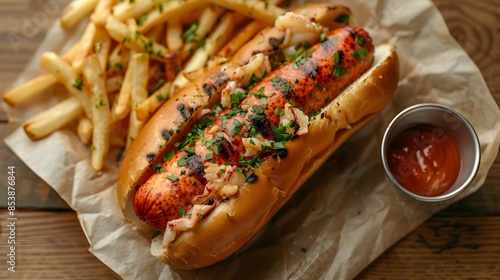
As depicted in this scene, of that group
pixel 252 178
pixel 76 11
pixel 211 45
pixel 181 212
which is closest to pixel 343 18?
pixel 211 45

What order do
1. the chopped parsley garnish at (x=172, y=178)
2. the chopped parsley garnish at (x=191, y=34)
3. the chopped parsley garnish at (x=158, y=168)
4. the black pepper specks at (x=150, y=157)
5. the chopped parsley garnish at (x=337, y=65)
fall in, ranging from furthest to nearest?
the chopped parsley garnish at (x=191, y=34)
the chopped parsley garnish at (x=337, y=65)
the black pepper specks at (x=150, y=157)
the chopped parsley garnish at (x=158, y=168)
the chopped parsley garnish at (x=172, y=178)

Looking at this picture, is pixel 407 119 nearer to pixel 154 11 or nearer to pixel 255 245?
pixel 255 245

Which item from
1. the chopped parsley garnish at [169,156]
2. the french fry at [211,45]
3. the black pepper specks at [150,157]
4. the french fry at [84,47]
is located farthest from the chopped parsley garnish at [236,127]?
the french fry at [84,47]

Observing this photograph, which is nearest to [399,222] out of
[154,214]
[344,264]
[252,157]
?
[344,264]

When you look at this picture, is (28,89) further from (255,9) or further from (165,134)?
(255,9)

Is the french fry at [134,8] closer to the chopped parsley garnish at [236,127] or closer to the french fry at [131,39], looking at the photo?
the french fry at [131,39]

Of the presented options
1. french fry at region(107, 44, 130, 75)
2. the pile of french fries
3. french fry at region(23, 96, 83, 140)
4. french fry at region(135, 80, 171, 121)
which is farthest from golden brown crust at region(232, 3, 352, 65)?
french fry at region(23, 96, 83, 140)

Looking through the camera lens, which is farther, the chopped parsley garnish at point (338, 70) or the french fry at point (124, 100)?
the french fry at point (124, 100)
